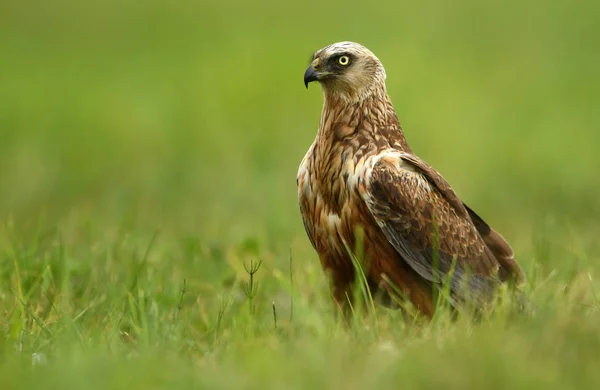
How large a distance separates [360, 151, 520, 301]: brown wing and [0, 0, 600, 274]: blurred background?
0.55 metres

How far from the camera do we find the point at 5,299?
228 inches

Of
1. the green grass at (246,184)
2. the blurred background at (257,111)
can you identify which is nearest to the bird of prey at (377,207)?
the green grass at (246,184)

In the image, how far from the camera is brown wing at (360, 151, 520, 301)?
550 centimetres

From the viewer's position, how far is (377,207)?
548cm

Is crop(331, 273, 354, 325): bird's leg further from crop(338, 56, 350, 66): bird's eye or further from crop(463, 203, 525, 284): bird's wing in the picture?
crop(338, 56, 350, 66): bird's eye

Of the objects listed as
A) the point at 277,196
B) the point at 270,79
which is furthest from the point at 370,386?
the point at 270,79

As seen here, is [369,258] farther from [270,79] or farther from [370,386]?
[270,79]

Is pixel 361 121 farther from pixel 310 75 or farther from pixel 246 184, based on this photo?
pixel 246 184

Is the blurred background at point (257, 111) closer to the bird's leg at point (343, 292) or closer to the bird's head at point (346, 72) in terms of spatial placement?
the bird's leg at point (343, 292)

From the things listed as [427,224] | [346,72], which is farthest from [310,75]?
[427,224]

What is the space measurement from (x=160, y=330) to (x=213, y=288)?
178cm

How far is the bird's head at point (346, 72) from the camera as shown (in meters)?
5.88

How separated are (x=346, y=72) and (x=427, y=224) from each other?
87 centimetres

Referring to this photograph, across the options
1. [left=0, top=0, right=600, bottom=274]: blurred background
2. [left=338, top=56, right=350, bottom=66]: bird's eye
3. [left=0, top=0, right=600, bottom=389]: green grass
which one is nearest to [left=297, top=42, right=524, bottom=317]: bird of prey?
[left=338, top=56, right=350, bottom=66]: bird's eye
